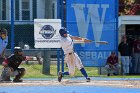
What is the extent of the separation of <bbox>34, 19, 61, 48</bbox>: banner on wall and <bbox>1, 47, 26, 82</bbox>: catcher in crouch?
14.5ft

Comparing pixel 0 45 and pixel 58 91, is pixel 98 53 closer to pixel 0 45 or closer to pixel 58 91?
pixel 0 45

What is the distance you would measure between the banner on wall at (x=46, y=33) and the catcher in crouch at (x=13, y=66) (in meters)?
4.41

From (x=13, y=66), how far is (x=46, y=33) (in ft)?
15.4

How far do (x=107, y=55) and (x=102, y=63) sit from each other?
45cm

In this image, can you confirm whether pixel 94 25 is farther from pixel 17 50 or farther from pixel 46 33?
pixel 17 50

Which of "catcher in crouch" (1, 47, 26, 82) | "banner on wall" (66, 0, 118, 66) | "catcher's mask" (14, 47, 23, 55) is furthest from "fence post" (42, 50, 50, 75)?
"catcher's mask" (14, 47, 23, 55)

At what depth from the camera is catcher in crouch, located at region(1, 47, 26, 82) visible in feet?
58.2

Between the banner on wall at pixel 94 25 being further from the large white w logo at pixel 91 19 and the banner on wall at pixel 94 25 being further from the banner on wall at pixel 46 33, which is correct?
the banner on wall at pixel 46 33

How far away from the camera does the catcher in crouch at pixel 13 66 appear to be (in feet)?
58.2

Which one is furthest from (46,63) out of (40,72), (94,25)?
(94,25)

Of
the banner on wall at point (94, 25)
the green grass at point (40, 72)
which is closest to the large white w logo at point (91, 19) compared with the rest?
the banner on wall at point (94, 25)

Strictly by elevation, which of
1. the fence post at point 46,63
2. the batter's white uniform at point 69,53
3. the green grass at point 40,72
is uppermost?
the batter's white uniform at point 69,53

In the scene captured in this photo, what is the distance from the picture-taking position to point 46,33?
879 inches

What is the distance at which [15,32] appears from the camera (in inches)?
969
